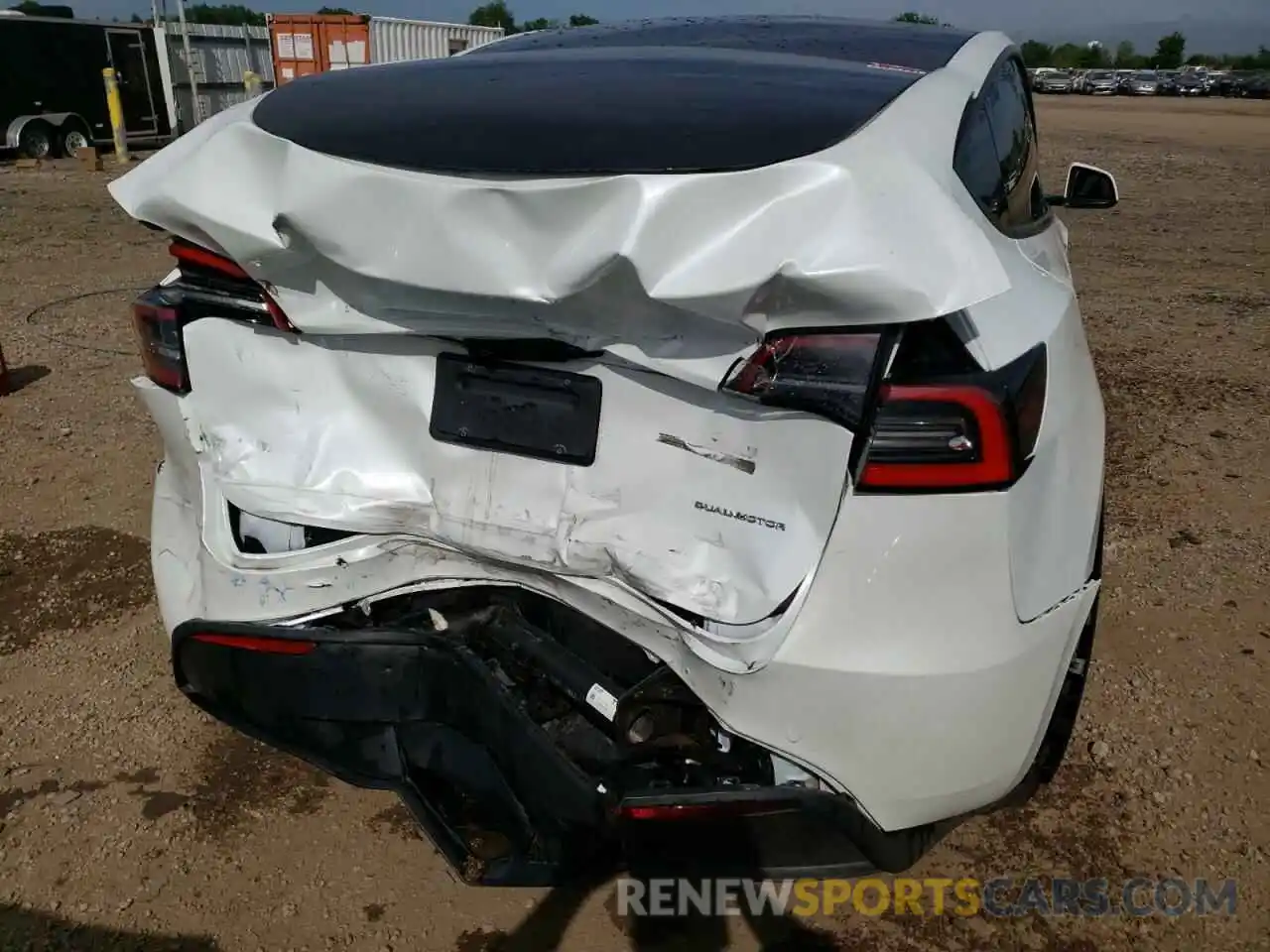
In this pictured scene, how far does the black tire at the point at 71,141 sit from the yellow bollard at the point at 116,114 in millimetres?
545

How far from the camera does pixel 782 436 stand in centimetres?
157

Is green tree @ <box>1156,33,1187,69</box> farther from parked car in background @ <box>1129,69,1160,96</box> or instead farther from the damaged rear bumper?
the damaged rear bumper

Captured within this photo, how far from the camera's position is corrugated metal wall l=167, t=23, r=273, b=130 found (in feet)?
62.6

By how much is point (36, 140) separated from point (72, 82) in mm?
1322

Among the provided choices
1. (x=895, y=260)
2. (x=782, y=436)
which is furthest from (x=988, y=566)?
(x=895, y=260)

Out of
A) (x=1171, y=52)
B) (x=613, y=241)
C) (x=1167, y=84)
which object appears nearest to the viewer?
(x=613, y=241)

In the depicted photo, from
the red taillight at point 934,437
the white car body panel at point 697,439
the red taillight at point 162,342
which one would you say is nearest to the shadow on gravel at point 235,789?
the white car body panel at point 697,439

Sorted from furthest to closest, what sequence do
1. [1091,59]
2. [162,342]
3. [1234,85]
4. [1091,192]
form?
[1091,59], [1234,85], [1091,192], [162,342]

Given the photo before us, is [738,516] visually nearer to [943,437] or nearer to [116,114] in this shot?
[943,437]

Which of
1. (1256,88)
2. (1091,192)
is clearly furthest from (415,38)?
(1256,88)

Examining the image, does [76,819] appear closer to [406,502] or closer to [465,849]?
[465,849]

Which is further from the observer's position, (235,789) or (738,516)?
(235,789)

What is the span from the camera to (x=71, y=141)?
17266mm

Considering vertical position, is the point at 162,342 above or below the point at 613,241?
below
